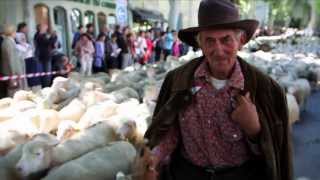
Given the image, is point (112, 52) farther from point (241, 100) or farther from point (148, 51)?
point (241, 100)

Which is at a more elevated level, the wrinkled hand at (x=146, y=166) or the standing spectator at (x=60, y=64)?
the wrinkled hand at (x=146, y=166)

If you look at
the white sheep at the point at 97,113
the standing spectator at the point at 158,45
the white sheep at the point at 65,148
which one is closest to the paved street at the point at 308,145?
the white sheep at the point at 65,148

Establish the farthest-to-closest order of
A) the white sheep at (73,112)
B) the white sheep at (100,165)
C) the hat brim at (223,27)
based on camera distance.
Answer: the white sheep at (73,112), the white sheep at (100,165), the hat brim at (223,27)

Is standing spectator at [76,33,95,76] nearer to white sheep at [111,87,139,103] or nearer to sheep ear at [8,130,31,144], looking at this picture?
white sheep at [111,87,139,103]

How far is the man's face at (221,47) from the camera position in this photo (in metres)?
2.06

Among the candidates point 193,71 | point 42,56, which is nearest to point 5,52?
point 42,56

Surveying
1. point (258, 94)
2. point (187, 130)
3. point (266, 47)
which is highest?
point (258, 94)

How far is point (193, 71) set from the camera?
225 centimetres

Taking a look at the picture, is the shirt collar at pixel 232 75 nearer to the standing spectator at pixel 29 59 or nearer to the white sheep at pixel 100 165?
the white sheep at pixel 100 165

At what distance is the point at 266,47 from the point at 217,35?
2516 cm

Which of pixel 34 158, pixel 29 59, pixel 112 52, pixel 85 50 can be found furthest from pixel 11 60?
pixel 34 158

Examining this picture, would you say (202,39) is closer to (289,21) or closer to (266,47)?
(266,47)

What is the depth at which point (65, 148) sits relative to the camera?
483cm

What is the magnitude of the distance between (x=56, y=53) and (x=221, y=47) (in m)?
10.2
